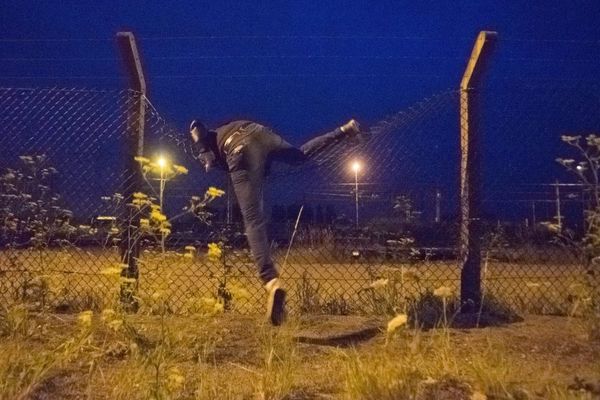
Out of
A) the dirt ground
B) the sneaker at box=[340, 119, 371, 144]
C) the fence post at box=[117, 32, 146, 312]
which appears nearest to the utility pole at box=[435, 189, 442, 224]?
the sneaker at box=[340, 119, 371, 144]

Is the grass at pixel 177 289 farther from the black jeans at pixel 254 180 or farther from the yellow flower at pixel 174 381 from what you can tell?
the yellow flower at pixel 174 381

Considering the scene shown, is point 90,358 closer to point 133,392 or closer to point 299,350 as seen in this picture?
point 133,392

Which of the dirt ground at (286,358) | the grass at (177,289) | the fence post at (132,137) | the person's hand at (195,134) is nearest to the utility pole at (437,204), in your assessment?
the grass at (177,289)

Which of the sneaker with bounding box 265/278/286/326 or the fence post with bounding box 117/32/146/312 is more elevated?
the fence post with bounding box 117/32/146/312

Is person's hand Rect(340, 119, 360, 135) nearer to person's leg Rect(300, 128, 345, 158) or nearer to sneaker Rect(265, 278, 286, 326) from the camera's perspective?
person's leg Rect(300, 128, 345, 158)

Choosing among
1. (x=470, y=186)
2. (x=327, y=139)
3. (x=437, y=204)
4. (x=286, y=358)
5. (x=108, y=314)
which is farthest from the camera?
(x=437, y=204)

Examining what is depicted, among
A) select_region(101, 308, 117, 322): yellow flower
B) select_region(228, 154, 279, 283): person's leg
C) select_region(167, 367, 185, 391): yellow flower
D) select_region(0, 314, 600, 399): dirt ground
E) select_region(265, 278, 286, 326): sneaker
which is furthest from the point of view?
select_region(228, 154, 279, 283): person's leg

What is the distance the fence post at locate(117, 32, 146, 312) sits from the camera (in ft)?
15.1

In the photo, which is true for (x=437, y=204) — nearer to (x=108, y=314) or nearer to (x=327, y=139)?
(x=327, y=139)

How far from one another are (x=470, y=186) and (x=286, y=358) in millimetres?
2223

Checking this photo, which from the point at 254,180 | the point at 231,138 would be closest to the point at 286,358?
the point at 254,180

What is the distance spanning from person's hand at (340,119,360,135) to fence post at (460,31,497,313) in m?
0.94

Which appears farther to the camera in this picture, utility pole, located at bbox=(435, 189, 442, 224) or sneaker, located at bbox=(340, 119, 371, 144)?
utility pole, located at bbox=(435, 189, 442, 224)

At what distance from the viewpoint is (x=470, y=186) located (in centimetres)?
479
